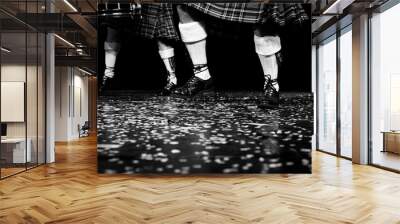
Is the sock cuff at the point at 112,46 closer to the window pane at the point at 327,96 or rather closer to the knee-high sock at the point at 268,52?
the knee-high sock at the point at 268,52

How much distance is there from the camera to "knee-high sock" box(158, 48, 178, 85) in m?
6.64

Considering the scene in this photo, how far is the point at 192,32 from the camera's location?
6.73 meters

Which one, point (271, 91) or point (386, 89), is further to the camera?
point (386, 89)

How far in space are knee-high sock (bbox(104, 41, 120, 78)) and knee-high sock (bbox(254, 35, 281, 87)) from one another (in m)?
2.40

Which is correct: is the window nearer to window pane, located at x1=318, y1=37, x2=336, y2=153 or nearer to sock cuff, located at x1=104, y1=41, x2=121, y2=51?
window pane, located at x1=318, y1=37, x2=336, y2=153

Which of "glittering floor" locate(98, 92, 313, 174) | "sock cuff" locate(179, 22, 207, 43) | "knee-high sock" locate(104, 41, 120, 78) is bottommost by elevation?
"glittering floor" locate(98, 92, 313, 174)

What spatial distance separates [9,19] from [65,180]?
276 centimetres

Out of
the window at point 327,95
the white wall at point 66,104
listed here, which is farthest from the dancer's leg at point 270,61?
the white wall at point 66,104

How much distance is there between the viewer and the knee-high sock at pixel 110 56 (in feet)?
21.8

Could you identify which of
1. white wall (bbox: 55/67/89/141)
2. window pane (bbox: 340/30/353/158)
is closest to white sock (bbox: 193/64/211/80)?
window pane (bbox: 340/30/353/158)

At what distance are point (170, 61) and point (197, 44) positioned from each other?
0.55 metres

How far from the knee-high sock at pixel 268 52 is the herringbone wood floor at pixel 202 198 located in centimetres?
179

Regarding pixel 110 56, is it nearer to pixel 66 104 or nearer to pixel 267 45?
pixel 267 45

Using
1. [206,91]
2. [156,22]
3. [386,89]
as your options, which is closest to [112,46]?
[156,22]
